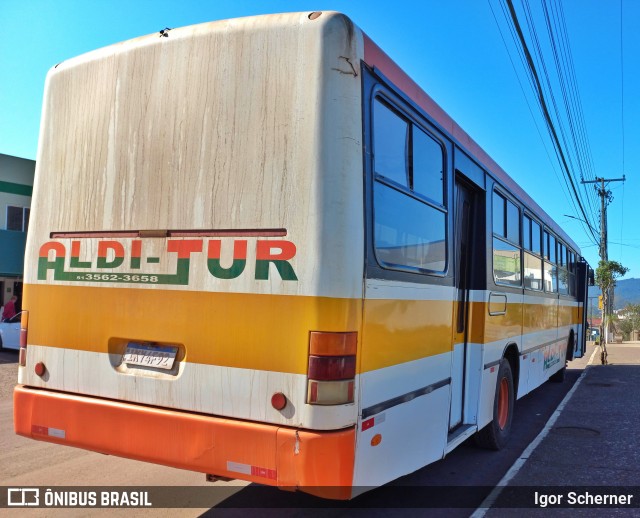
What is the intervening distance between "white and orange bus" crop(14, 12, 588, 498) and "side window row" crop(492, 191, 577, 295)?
1922 mm

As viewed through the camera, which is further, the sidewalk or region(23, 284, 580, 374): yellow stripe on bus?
the sidewalk

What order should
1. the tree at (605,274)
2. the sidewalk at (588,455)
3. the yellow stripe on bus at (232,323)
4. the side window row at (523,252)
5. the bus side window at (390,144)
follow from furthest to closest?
the tree at (605,274) < the side window row at (523,252) < the sidewalk at (588,455) < the bus side window at (390,144) < the yellow stripe on bus at (232,323)

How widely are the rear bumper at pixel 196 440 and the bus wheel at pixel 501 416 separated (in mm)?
3548

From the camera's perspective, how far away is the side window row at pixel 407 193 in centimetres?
354

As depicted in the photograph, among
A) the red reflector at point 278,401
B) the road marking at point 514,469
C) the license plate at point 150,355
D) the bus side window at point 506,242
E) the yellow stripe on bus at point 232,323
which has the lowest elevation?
the road marking at point 514,469

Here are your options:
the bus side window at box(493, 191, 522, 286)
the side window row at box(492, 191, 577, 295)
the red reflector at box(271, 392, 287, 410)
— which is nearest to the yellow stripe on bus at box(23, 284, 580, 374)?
the red reflector at box(271, 392, 287, 410)

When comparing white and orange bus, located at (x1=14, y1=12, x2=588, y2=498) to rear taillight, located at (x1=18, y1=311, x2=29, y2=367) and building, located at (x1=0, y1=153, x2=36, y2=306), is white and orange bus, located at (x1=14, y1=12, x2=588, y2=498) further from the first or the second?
building, located at (x1=0, y1=153, x2=36, y2=306)

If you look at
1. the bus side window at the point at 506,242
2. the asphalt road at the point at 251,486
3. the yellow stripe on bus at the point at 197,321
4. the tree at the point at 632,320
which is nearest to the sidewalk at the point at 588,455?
the asphalt road at the point at 251,486

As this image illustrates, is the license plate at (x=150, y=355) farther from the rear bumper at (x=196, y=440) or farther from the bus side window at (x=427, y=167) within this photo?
the bus side window at (x=427, y=167)

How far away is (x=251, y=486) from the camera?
4930mm

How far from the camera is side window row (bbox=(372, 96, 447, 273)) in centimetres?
354

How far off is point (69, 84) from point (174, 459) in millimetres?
2867

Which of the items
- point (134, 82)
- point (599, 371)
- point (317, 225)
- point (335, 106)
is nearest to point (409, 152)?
point (335, 106)

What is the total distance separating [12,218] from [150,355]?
22.7 metres
